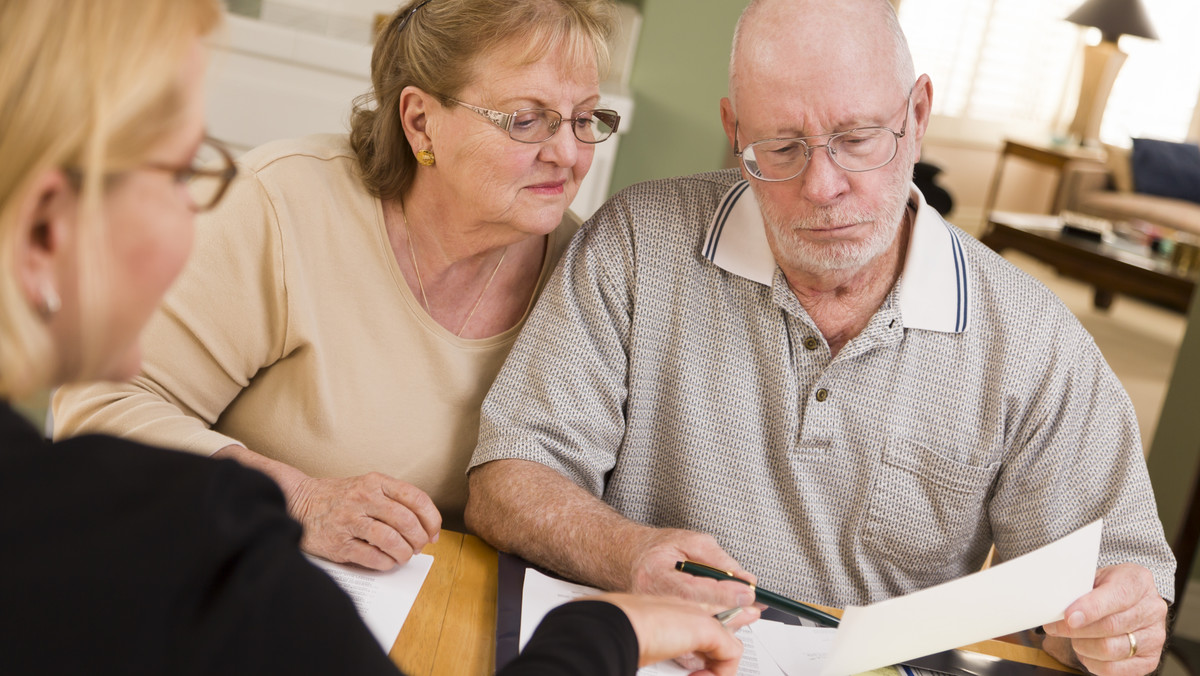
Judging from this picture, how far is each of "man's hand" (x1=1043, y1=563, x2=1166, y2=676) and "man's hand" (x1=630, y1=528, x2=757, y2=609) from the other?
1.23 feet

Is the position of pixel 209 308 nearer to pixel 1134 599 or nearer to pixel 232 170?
pixel 232 170

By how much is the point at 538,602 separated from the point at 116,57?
2.47ft

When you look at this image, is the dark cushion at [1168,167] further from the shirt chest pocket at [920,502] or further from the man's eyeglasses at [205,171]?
the man's eyeglasses at [205,171]

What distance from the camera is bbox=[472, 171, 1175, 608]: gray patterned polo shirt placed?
1.39m

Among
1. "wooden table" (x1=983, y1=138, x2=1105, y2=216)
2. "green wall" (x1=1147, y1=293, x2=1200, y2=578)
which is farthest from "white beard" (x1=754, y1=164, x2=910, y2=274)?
"wooden table" (x1=983, y1=138, x2=1105, y2=216)

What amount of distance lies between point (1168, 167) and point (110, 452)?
26.9ft

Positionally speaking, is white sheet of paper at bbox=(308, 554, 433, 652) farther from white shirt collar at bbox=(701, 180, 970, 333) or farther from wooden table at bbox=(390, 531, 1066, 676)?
white shirt collar at bbox=(701, 180, 970, 333)

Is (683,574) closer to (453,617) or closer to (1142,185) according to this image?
(453,617)

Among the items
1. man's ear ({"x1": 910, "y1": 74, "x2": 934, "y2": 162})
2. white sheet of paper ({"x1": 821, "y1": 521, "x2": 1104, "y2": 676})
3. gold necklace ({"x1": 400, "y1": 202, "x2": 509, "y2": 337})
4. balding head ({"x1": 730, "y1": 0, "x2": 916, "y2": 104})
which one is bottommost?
white sheet of paper ({"x1": 821, "y1": 521, "x2": 1104, "y2": 676})

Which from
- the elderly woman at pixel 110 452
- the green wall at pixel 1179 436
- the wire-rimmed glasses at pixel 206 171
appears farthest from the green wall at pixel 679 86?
the elderly woman at pixel 110 452

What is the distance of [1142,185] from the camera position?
7598 mm

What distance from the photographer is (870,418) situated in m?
1.40

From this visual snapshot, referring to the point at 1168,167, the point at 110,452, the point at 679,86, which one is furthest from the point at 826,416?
the point at 1168,167

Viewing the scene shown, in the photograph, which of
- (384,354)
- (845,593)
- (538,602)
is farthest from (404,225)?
(845,593)
